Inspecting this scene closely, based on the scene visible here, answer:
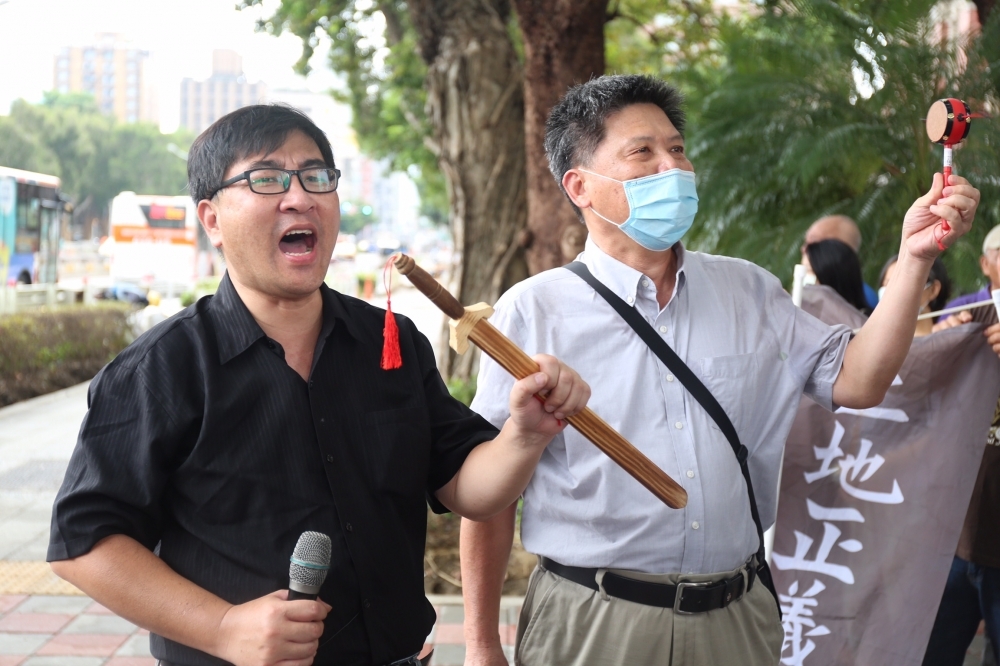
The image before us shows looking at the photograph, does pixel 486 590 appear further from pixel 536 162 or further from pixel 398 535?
pixel 536 162

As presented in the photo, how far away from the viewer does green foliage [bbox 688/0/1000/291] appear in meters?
5.54

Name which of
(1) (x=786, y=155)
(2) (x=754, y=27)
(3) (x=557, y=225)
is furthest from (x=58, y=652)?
(2) (x=754, y=27)

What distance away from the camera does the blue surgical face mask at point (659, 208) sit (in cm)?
241

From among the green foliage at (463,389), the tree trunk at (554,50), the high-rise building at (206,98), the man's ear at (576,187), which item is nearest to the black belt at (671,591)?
the man's ear at (576,187)

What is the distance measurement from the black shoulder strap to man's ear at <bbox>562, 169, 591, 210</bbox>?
269mm

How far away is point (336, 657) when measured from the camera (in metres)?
1.78

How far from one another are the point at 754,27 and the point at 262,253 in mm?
6210

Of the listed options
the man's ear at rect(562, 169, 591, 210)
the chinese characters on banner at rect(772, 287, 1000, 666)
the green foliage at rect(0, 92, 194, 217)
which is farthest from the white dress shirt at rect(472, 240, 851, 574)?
the green foliage at rect(0, 92, 194, 217)

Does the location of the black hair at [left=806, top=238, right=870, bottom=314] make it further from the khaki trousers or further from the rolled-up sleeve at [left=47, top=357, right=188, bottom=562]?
the rolled-up sleeve at [left=47, top=357, right=188, bottom=562]

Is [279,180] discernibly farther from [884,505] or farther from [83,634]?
[83,634]

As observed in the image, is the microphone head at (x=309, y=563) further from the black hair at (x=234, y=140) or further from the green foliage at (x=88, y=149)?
the green foliage at (x=88, y=149)

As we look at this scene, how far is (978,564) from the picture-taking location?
10.4 ft

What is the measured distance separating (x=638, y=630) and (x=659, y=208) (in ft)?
3.30

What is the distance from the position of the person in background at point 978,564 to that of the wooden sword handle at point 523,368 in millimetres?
1597
